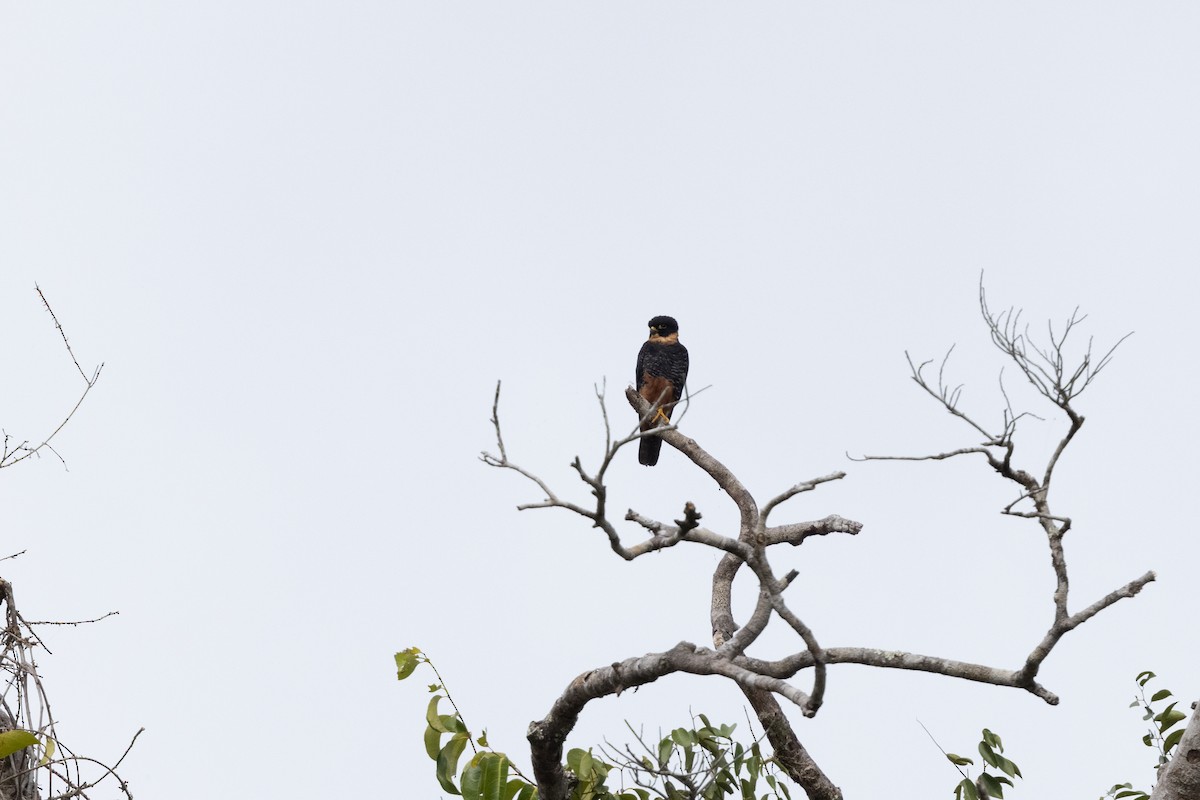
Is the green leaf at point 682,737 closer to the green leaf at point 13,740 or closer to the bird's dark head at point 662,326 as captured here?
the green leaf at point 13,740

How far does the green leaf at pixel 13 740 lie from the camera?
131 inches

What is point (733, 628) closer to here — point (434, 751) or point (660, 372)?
point (434, 751)

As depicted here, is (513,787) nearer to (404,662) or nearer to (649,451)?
(404,662)

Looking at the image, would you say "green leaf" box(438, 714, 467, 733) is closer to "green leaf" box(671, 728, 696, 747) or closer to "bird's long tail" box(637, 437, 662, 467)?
"green leaf" box(671, 728, 696, 747)

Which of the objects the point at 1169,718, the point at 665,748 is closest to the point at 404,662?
the point at 665,748

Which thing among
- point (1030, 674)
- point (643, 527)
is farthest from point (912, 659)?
point (643, 527)

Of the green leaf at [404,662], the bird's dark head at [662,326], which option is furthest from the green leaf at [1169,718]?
the bird's dark head at [662,326]

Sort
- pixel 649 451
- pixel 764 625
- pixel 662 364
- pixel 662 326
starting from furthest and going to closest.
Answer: pixel 662 326
pixel 662 364
pixel 649 451
pixel 764 625

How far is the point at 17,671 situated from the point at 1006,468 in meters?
2.72

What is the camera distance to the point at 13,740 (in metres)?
3.32

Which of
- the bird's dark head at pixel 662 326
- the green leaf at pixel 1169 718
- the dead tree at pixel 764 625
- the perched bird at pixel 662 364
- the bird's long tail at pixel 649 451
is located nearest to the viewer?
Answer: the dead tree at pixel 764 625

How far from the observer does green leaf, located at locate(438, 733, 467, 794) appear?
12.5ft

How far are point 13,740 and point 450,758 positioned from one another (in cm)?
121

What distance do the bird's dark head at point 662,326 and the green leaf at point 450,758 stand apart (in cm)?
566
